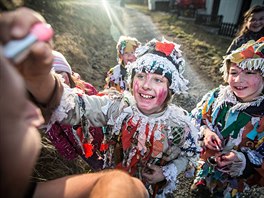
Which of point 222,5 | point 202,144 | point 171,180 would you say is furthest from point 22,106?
point 222,5

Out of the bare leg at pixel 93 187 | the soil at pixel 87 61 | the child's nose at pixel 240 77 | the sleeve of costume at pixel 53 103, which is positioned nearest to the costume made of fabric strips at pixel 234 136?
the child's nose at pixel 240 77

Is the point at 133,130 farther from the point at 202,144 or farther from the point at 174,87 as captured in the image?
the point at 202,144

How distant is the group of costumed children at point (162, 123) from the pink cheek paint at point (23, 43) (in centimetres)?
89

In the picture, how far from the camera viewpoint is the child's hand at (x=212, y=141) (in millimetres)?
2799

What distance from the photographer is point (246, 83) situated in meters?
2.67

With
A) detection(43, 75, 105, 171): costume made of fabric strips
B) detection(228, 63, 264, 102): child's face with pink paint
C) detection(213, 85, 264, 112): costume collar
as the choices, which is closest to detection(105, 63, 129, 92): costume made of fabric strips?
detection(43, 75, 105, 171): costume made of fabric strips

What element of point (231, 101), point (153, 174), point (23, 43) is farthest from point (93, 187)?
point (231, 101)

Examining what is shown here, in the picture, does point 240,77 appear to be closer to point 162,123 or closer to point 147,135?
point 162,123

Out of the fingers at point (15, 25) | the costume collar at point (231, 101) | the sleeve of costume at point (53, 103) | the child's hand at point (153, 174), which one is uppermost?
the fingers at point (15, 25)

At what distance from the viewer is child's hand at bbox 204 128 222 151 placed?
2799mm

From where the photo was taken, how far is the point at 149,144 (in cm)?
232

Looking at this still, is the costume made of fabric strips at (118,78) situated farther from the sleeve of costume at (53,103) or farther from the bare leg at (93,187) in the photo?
the bare leg at (93,187)

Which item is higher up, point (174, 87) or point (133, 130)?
point (174, 87)

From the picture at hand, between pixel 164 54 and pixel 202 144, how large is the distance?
4.37ft
